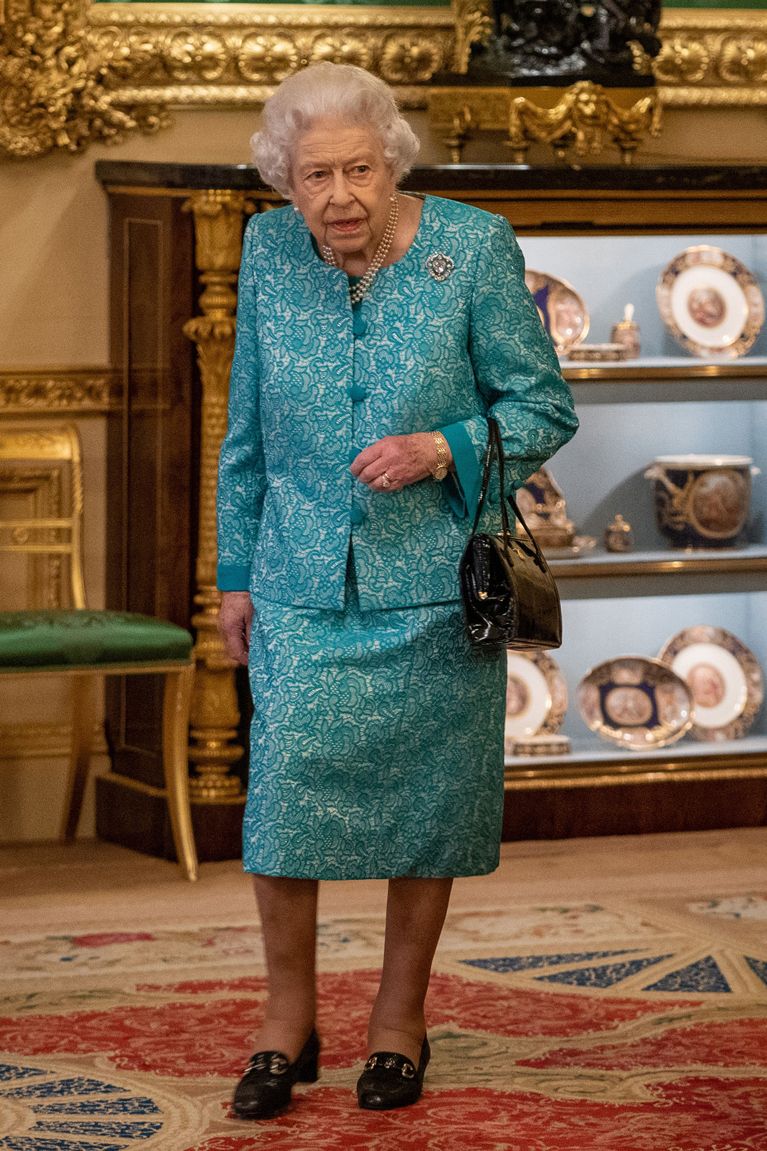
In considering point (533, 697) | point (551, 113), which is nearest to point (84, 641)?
point (533, 697)

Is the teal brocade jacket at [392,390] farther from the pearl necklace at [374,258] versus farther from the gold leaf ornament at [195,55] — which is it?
the gold leaf ornament at [195,55]

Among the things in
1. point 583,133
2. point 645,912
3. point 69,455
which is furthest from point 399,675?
point 583,133

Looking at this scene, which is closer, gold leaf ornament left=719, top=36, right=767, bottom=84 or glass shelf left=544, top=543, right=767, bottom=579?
glass shelf left=544, top=543, right=767, bottom=579

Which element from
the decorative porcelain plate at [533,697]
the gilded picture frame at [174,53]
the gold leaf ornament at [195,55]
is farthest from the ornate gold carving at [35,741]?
the gold leaf ornament at [195,55]

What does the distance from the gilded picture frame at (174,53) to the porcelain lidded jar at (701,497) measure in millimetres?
1192

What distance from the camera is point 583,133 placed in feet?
16.1

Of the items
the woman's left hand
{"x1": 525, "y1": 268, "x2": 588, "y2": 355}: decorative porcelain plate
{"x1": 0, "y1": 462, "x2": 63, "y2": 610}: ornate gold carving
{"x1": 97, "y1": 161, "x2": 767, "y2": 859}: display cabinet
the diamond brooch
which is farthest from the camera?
{"x1": 525, "y1": 268, "x2": 588, "y2": 355}: decorative porcelain plate

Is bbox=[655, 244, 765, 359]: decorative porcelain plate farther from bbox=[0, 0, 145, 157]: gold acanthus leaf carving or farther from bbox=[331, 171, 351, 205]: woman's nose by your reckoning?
bbox=[331, 171, 351, 205]: woman's nose

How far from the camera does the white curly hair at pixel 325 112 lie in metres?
2.73

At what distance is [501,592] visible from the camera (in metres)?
2.76

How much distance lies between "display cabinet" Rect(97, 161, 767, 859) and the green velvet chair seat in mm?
245

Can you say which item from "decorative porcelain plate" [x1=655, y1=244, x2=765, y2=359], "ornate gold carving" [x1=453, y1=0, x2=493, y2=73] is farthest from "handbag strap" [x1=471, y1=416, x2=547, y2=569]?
"ornate gold carving" [x1=453, y1=0, x2=493, y2=73]

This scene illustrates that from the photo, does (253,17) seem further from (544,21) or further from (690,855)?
(690,855)

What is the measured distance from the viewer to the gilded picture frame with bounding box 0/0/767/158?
4.74 meters
